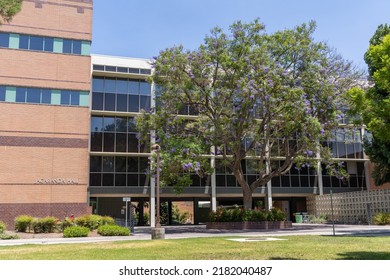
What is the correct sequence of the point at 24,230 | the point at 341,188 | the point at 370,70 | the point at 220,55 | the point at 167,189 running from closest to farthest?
1. the point at 220,55
2. the point at 24,230
3. the point at 370,70
4. the point at 167,189
5. the point at 341,188

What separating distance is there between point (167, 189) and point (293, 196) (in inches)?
547

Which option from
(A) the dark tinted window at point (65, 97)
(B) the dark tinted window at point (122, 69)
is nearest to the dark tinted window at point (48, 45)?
(A) the dark tinted window at point (65, 97)

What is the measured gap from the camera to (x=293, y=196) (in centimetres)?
4294

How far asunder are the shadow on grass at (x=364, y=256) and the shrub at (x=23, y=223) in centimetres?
2213

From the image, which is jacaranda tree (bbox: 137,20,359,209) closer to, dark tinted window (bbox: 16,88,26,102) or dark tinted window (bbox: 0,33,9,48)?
dark tinted window (bbox: 16,88,26,102)

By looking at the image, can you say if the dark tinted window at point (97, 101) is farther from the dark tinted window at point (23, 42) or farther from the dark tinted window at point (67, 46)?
the dark tinted window at point (23, 42)

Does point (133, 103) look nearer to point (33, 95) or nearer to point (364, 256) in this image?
point (33, 95)

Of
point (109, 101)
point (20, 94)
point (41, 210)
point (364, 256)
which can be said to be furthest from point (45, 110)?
point (364, 256)

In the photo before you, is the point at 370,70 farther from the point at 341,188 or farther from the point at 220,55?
the point at 341,188

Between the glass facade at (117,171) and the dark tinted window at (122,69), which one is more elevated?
the dark tinted window at (122,69)

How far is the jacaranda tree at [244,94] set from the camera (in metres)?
25.5

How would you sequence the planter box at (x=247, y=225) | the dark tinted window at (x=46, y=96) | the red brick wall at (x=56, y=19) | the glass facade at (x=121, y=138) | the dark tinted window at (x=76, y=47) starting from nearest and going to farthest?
the planter box at (x=247, y=225) → the dark tinted window at (x=46, y=96) → the red brick wall at (x=56, y=19) → the dark tinted window at (x=76, y=47) → the glass facade at (x=121, y=138)

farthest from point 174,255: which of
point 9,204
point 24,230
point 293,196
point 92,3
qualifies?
point 293,196

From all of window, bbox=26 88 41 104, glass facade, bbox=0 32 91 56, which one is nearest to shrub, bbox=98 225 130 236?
window, bbox=26 88 41 104
